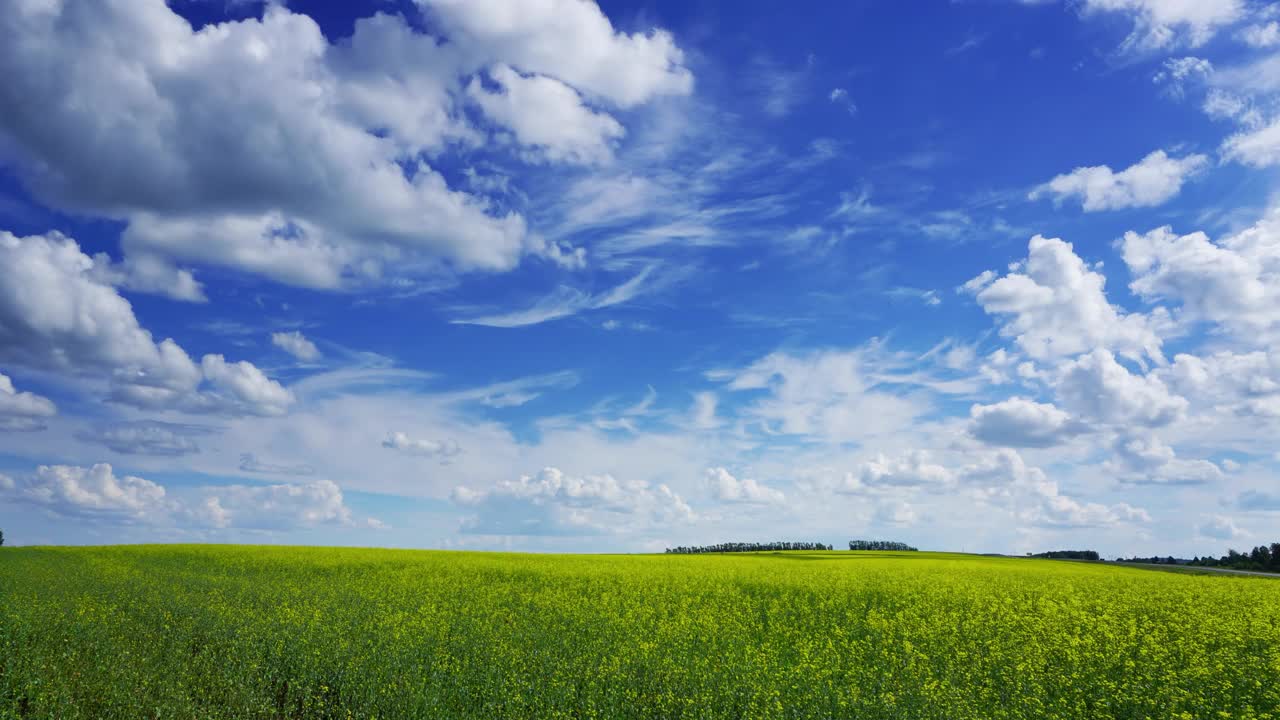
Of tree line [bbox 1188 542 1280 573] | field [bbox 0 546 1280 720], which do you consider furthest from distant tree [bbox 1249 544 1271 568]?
field [bbox 0 546 1280 720]

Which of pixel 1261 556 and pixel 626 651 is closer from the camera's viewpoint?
pixel 626 651

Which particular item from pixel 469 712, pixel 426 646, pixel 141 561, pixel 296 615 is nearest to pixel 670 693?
pixel 469 712

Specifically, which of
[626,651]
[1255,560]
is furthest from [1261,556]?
[626,651]

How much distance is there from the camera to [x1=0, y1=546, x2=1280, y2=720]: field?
11.9m

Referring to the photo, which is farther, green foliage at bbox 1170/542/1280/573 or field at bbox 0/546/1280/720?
green foliage at bbox 1170/542/1280/573

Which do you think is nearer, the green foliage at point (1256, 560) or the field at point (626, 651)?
the field at point (626, 651)

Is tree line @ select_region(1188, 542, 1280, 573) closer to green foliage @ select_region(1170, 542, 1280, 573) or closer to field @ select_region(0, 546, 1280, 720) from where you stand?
green foliage @ select_region(1170, 542, 1280, 573)

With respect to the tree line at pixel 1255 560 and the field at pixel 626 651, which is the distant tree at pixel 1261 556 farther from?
the field at pixel 626 651

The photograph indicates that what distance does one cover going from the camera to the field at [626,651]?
11.9m

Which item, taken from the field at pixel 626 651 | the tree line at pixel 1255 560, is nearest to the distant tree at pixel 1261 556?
the tree line at pixel 1255 560

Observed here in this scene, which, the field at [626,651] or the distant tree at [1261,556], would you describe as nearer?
the field at [626,651]

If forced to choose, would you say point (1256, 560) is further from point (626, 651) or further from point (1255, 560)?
point (626, 651)

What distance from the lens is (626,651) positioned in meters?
14.6

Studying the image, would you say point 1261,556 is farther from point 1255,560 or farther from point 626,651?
point 626,651
